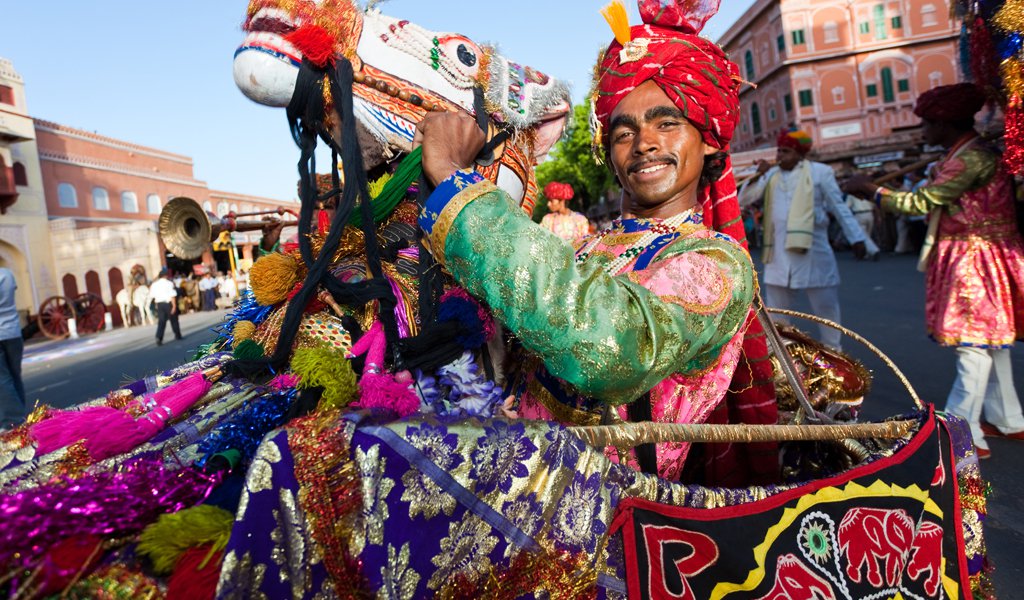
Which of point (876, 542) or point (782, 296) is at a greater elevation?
point (782, 296)

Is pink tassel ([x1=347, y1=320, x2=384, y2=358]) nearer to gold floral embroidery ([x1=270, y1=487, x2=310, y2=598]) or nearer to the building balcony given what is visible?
gold floral embroidery ([x1=270, y1=487, x2=310, y2=598])

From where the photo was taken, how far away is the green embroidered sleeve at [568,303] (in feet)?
3.44

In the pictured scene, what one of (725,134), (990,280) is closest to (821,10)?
(990,280)

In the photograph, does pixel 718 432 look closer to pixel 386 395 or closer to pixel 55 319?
pixel 386 395

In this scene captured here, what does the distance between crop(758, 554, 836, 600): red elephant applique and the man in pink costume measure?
3163 millimetres

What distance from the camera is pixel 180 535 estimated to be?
0.80 meters

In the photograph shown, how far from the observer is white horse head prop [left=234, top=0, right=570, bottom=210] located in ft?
4.32

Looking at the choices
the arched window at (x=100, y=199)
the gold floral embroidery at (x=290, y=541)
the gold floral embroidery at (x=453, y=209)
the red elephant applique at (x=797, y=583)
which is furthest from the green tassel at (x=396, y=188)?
the arched window at (x=100, y=199)

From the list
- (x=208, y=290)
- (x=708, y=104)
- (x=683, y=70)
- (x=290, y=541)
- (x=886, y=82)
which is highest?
(x=886, y=82)

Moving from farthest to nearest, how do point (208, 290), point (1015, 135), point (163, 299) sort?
point (208, 290) → point (163, 299) → point (1015, 135)

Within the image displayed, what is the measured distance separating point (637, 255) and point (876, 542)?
2.86ft

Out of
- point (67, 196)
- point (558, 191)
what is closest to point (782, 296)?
point (558, 191)

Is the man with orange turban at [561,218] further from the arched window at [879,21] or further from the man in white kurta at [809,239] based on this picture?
the arched window at [879,21]

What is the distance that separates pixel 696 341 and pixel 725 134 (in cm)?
82
